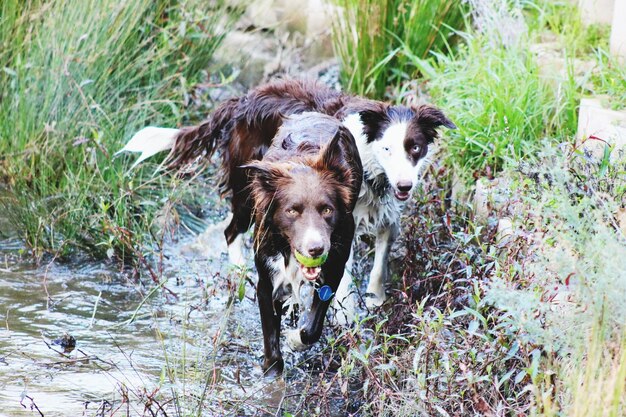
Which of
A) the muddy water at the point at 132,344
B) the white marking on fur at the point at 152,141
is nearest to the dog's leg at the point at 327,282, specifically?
the muddy water at the point at 132,344

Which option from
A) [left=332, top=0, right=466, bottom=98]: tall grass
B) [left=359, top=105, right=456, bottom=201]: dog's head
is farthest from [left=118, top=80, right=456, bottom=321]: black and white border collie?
[left=332, top=0, right=466, bottom=98]: tall grass

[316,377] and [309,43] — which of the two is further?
[309,43]

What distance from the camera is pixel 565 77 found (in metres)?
6.39

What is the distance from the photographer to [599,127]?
18.4ft

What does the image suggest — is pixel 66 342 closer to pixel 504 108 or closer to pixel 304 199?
pixel 304 199

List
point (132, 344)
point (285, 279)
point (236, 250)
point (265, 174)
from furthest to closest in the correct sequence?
point (236, 250) < point (132, 344) < point (285, 279) < point (265, 174)

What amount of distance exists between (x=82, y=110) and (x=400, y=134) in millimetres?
2382

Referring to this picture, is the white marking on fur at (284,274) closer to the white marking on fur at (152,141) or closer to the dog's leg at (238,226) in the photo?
the dog's leg at (238,226)

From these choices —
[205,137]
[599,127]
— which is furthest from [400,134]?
[205,137]

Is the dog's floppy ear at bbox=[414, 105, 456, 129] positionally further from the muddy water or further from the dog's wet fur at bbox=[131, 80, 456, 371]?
the muddy water

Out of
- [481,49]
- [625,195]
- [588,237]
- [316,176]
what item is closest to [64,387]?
[316,176]

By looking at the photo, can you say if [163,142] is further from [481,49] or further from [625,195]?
[625,195]

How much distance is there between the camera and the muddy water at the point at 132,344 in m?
4.18

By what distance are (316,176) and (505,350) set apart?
1221 mm
